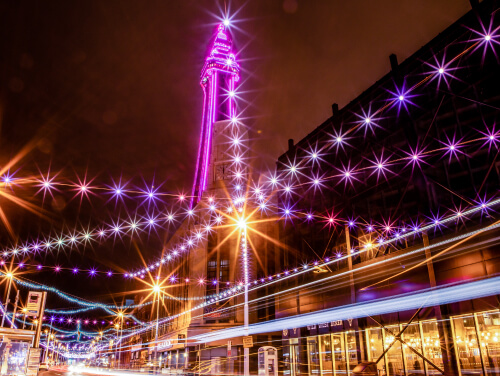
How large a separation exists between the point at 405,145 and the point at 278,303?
59.1ft

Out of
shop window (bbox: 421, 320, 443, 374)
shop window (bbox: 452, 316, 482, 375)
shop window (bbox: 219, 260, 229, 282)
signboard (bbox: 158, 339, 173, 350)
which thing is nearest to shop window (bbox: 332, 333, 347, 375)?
shop window (bbox: 421, 320, 443, 374)

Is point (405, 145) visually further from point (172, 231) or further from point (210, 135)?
point (172, 231)

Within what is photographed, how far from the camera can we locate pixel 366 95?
93.2 feet

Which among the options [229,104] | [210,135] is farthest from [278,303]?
[229,104]

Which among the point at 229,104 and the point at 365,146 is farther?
the point at 229,104

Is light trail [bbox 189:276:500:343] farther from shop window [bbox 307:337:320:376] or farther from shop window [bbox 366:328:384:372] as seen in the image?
shop window [bbox 307:337:320:376]

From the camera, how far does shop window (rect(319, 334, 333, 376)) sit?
26.5m

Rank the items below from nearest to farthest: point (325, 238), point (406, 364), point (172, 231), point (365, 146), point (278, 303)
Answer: point (406, 364)
point (365, 146)
point (325, 238)
point (278, 303)
point (172, 231)

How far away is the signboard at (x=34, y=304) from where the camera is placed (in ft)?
64.0

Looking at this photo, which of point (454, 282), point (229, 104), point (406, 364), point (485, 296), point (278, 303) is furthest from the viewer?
point (229, 104)

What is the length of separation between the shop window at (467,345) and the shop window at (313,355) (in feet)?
37.4

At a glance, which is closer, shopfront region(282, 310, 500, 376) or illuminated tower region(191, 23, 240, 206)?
shopfront region(282, 310, 500, 376)

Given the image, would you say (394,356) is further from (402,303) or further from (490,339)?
(490,339)

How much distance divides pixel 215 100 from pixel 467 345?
126 feet
